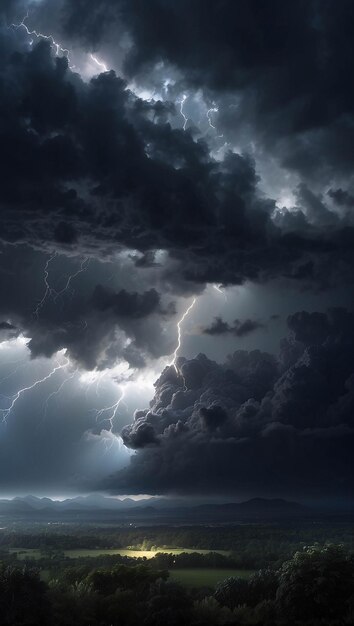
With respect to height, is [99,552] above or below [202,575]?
above

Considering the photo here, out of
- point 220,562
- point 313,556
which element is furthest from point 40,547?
point 313,556

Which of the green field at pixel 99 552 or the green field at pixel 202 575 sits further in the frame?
the green field at pixel 99 552

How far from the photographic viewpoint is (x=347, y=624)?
198ft

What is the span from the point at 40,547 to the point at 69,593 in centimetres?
14240

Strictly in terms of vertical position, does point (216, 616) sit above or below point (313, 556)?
below

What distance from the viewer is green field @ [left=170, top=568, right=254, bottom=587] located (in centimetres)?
10112

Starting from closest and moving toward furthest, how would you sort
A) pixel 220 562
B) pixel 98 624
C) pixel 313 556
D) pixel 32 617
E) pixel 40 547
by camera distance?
pixel 32 617 → pixel 98 624 → pixel 313 556 → pixel 220 562 → pixel 40 547

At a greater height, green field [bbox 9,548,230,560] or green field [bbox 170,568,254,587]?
green field [bbox 9,548,230,560]

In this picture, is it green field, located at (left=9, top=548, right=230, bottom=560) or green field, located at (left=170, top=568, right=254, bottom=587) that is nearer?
green field, located at (left=170, top=568, right=254, bottom=587)

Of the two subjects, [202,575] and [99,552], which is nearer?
[202,575]

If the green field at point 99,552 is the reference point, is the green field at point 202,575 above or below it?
below

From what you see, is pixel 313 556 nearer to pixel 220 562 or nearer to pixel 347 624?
pixel 347 624

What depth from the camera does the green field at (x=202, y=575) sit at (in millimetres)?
101125

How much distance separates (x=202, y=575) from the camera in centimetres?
11844
